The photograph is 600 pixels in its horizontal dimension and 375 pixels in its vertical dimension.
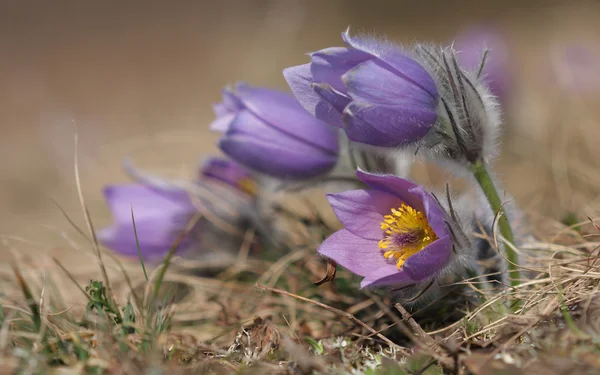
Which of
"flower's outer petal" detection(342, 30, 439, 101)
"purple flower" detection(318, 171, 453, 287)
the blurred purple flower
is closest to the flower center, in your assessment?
"purple flower" detection(318, 171, 453, 287)

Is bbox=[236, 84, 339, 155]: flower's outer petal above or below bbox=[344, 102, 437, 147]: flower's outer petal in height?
below

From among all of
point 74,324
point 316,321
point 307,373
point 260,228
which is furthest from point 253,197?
point 307,373

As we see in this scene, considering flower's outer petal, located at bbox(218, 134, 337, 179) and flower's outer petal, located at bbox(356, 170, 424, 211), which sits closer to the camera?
flower's outer petal, located at bbox(356, 170, 424, 211)

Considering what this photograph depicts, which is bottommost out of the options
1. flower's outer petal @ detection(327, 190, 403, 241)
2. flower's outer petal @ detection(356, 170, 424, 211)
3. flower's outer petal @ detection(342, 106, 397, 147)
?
flower's outer petal @ detection(327, 190, 403, 241)

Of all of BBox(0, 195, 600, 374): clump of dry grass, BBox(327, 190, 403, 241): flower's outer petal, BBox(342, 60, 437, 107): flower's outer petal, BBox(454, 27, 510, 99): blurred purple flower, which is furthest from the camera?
BBox(454, 27, 510, 99): blurred purple flower

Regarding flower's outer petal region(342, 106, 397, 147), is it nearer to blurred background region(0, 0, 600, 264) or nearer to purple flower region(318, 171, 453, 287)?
purple flower region(318, 171, 453, 287)

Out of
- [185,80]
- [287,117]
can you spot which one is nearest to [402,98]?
[287,117]

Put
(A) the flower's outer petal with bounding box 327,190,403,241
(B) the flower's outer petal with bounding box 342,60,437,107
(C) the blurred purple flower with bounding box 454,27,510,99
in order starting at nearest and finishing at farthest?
(B) the flower's outer petal with bounding box 342,60,437,107 → (A) the flower's outer petal with bounding box 327,190,403,241 → (C) the blurred purple flower with bounding box 454,27,510,99
